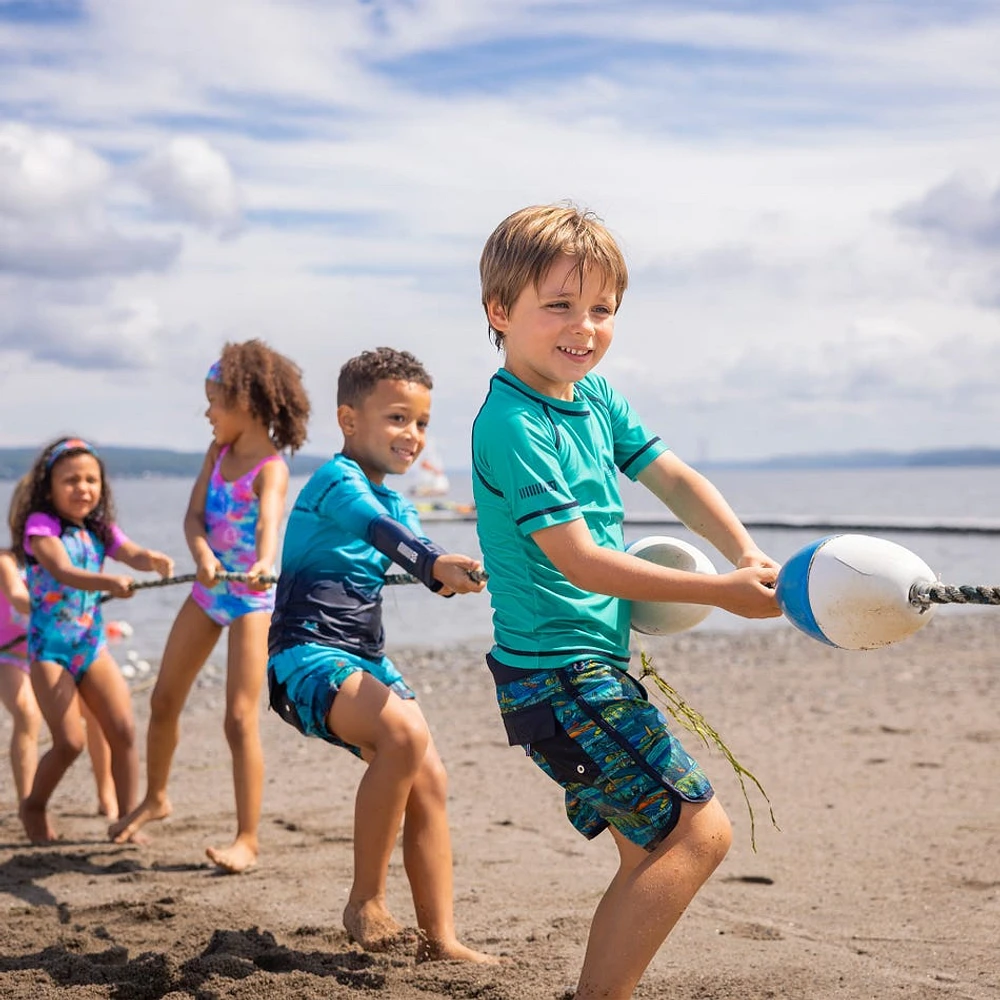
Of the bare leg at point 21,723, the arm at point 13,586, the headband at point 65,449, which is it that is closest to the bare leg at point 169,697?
the bare leg at point 21,723

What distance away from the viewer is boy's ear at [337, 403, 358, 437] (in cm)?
452

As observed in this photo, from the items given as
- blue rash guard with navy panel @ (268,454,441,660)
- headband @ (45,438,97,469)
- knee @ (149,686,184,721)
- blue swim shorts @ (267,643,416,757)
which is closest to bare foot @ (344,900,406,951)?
blue swim shorts @ (267,643,416,757)

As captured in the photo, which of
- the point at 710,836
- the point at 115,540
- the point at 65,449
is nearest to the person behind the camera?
the point at 710,836

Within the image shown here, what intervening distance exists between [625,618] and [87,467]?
13.3 ft

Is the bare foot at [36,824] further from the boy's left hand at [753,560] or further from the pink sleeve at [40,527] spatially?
the boy's left hand at [753,560]

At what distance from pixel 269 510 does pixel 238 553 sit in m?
0.26

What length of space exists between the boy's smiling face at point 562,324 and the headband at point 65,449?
398 cm

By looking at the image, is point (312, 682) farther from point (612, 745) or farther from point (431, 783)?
point (612, 745)

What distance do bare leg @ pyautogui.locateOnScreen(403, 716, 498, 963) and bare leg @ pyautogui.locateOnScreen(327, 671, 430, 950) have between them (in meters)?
0.09

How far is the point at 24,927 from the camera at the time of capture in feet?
15.3

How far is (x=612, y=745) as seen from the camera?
9.95 feet

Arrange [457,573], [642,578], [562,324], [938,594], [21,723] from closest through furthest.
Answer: [938,594], [642,578], [562,324], [457,573], [21,723]

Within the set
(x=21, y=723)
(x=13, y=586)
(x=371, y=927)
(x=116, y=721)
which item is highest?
(x=13, y=586)

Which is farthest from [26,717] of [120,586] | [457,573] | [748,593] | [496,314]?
[748,593]
